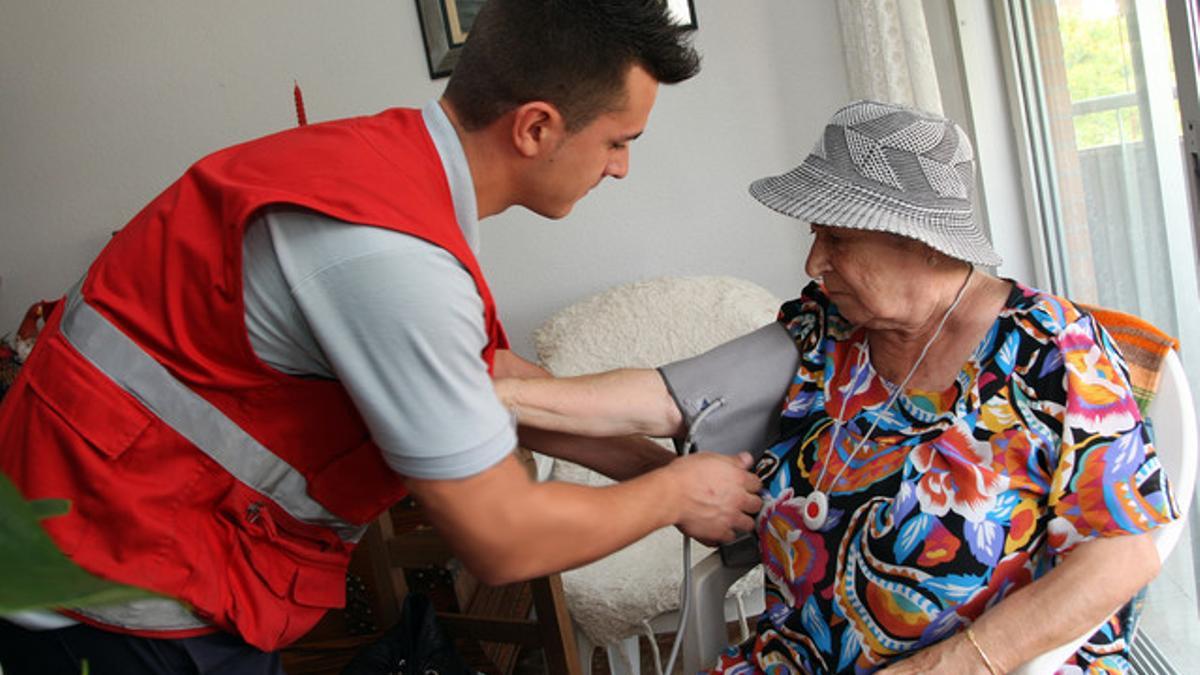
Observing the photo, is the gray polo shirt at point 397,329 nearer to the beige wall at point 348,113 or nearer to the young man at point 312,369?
the young man at point 312,369

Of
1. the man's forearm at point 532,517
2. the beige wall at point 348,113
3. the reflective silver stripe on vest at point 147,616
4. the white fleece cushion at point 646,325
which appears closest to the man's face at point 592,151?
the man's forearm at point 532,517

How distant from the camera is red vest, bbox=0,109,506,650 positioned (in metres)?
1.00

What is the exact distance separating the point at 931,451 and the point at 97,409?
3.17 ft

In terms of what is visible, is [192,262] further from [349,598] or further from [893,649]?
[349,598]

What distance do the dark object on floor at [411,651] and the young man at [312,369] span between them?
0.60 metres

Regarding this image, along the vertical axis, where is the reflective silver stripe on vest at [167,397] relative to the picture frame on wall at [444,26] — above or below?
below

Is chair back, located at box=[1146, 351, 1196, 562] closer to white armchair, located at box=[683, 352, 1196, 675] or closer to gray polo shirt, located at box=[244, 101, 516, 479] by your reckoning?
white armchair, located at box=[683, 352, 1196, 675]

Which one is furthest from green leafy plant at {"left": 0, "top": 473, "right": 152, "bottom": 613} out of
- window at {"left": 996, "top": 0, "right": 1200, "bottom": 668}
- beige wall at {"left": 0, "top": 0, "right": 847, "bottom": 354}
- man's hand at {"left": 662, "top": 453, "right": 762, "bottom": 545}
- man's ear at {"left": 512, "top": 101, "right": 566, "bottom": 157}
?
beige wall at {"left": 0, "top": 0, "right": 847, "bottom": 354}

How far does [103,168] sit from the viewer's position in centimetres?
320

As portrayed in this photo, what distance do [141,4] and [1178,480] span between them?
305 centimetres

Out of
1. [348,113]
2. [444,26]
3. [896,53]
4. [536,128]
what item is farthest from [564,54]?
[348,113]

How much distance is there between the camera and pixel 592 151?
1.20 m

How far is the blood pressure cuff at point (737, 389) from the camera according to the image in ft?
4.95

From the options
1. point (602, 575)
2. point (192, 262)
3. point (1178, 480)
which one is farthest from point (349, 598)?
point (1178, 480)
